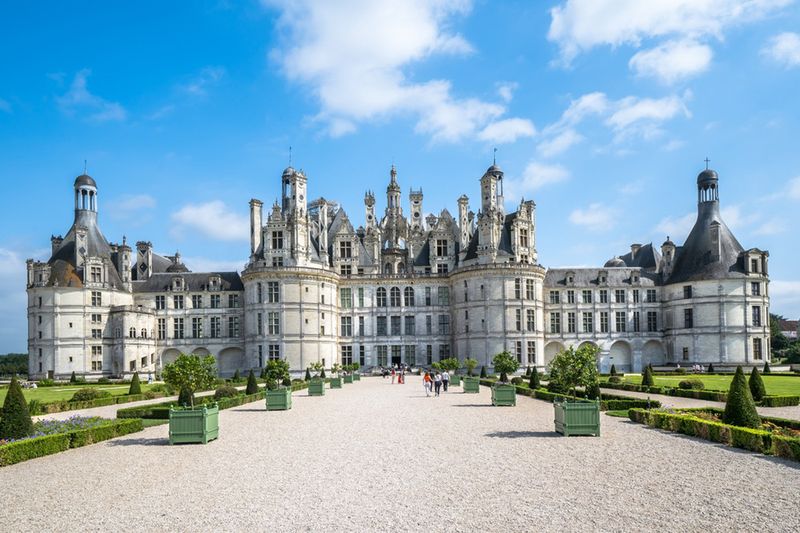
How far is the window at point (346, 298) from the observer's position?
7325 cm

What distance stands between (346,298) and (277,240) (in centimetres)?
1074

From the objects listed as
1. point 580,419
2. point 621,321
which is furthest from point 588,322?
point 580,419

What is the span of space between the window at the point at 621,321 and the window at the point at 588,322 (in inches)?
107

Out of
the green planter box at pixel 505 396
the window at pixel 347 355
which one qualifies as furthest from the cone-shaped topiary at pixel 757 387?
the window at pixel 347 355

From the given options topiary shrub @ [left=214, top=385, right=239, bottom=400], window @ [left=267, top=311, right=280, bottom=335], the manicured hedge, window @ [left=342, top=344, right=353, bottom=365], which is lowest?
window @ [left=342, top=344, right=353, bottom=365]

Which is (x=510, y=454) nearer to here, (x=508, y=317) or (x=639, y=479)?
(x=639, y=479)

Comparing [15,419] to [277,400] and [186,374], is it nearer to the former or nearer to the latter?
[186,374]

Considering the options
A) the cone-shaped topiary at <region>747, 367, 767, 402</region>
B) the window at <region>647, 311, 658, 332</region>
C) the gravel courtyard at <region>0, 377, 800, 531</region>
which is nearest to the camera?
the gravel courtyard at <region>0, 377, 800, 531</region>

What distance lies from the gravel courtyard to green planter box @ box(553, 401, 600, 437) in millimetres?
562

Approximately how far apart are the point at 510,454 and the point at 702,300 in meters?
56.9

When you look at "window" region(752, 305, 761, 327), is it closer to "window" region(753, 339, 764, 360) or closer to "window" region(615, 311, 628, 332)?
"window" region(753, 339, 764, 360)

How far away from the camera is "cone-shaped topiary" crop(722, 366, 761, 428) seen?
1953 centimetres

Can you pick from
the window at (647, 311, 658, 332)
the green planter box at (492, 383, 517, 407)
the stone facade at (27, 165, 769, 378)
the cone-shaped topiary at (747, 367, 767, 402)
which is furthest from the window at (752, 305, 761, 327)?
the green planter box at (492, 383, 517, 407)

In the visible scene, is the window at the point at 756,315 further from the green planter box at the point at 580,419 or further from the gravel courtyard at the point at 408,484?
the green planter box at the point at 580,419
